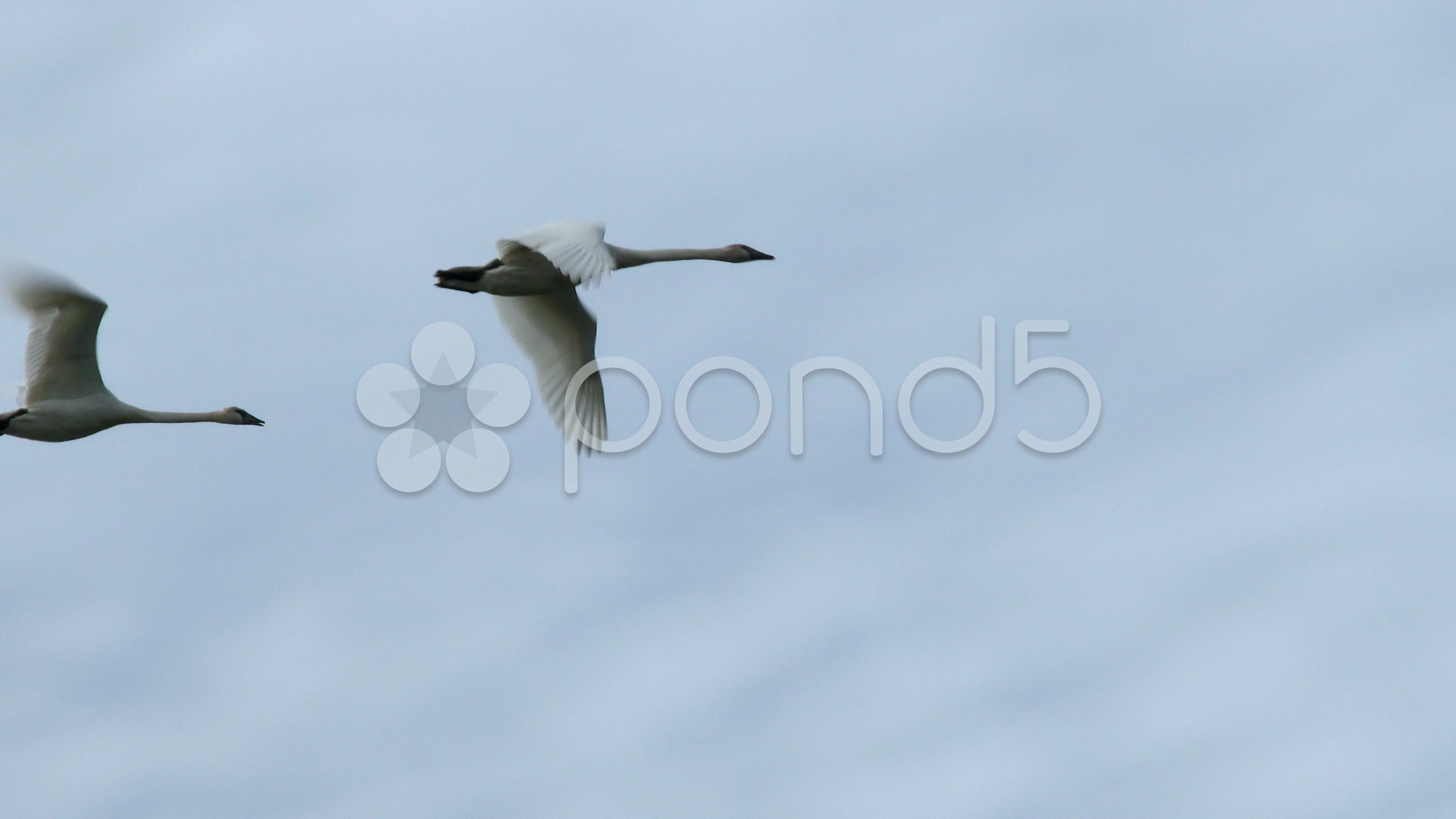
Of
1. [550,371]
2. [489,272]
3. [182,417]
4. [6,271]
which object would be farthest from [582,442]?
[6,271]

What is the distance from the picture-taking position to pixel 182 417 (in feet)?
137

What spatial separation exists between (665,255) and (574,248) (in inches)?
179

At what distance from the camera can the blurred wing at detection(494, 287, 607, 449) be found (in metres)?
40.8

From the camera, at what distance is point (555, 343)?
41094 mm

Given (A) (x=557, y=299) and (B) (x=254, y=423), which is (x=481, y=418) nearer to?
(A) (x=557, y=299)

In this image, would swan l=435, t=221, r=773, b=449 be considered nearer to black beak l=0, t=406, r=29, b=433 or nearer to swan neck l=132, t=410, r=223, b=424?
swan neck l=132, t=410, r=223, b=424

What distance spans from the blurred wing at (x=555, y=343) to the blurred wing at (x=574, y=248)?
9.71 ft

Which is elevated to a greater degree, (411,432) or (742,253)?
(742,253)

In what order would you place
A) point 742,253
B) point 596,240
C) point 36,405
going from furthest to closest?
point 742,253 < point 36,405 < point 596,240

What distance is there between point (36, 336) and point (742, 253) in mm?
11036

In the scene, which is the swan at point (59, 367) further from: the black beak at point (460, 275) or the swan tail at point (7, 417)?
the black beak at point (460, 275)

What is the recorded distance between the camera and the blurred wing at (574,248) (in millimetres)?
35656

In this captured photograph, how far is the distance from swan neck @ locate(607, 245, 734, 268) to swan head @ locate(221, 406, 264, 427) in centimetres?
718

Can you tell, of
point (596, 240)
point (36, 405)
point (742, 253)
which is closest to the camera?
point (596, 240)
